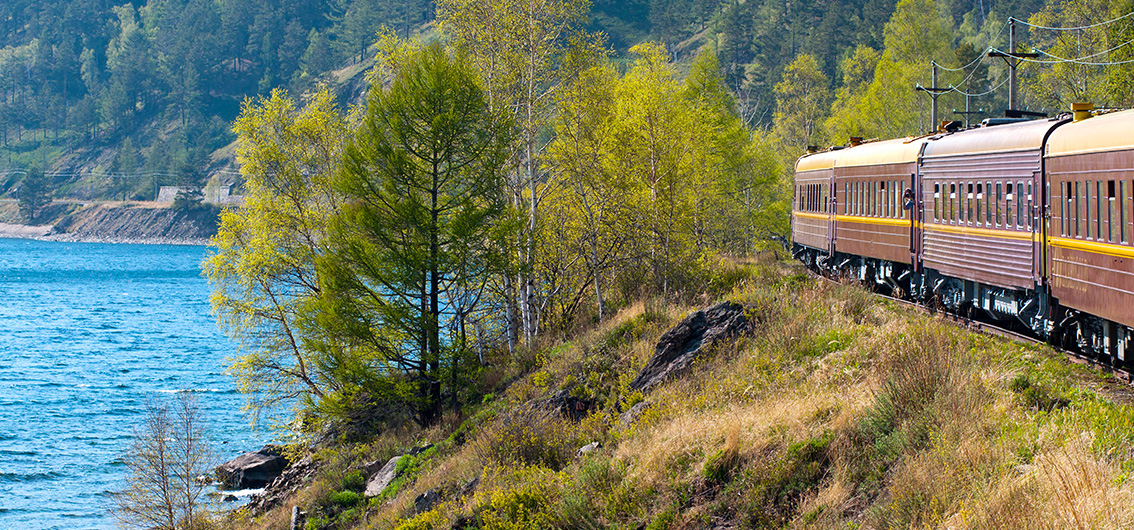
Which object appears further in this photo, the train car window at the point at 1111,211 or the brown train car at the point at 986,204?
the brown train car at the point at 986,204

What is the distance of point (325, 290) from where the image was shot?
23438 millimetres

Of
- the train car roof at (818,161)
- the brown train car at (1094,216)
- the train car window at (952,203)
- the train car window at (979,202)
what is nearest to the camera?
the brown train car at (1094,216)

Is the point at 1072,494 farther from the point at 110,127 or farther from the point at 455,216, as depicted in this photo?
the point at 110,127

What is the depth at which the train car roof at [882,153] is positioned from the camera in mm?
19391

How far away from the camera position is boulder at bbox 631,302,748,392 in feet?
49.2

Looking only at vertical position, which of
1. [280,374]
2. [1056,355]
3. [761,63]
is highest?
[761,63]

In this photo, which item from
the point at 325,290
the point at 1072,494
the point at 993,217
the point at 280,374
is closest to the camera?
the point at 1072,494

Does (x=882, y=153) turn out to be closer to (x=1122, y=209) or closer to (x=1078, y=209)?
(x=1078, y=209)

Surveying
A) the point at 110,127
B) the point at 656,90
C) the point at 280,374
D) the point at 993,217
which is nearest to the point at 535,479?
the point at 993,217

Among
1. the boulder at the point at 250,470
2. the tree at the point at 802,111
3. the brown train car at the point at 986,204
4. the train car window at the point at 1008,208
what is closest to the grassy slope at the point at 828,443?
the brown train car at the point at 986,204

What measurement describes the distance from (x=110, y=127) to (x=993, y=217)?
677 feet

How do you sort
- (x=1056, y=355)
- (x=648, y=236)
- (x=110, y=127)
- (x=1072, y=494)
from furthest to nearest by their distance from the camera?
(x=110, y=127) → (x=648, y=236) → (x=1056, y=355) → (x=1072, y=494)

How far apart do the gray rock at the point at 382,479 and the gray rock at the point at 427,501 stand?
14.3ft

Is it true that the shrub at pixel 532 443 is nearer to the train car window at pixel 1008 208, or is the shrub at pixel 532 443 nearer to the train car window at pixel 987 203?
the train car window at pixel 1008 208
